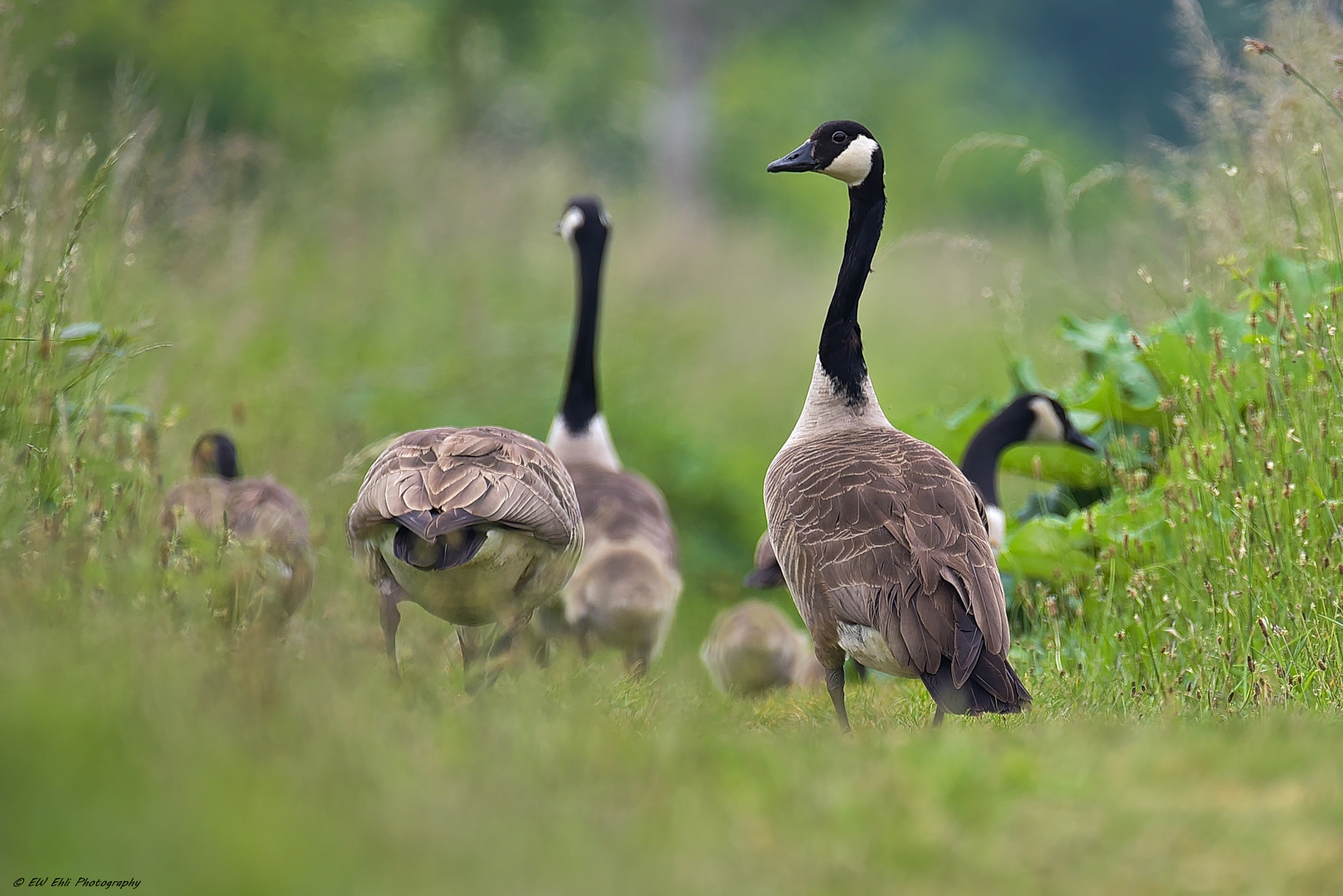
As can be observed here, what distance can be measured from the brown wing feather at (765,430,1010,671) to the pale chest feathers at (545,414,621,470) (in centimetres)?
308

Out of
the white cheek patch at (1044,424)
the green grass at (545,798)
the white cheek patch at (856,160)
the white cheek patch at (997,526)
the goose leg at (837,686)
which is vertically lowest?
the goose leg at (837,686)

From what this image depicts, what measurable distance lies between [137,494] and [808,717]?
2.75 meters

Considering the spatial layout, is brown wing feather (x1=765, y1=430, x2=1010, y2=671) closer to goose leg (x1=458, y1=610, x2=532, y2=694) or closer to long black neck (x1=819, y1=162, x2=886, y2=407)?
long black neck (x1=819, y1=162, x2=886, y2=407)

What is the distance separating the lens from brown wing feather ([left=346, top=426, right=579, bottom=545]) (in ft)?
16.0

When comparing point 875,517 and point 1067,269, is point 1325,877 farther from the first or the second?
point 1067,269

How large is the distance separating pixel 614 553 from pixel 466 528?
8.41ft

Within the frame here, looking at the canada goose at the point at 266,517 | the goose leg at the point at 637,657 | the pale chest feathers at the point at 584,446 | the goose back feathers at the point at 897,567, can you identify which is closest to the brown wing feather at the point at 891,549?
the goose back feathers at the point at 897,567

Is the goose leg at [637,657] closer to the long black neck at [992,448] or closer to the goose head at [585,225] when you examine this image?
the long black neck at [992,448]

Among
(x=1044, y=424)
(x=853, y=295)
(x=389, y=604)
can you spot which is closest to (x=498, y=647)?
(x=389, y=604)

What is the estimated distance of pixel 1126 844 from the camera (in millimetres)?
2809

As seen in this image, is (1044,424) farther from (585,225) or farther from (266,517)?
(266,517)

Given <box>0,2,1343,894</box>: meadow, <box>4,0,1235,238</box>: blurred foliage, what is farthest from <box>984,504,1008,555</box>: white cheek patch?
<box>4,0,1235,238</box>: blurred foliage

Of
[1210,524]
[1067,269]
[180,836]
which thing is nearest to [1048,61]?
[1067,269]

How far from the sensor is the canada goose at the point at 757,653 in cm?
813
